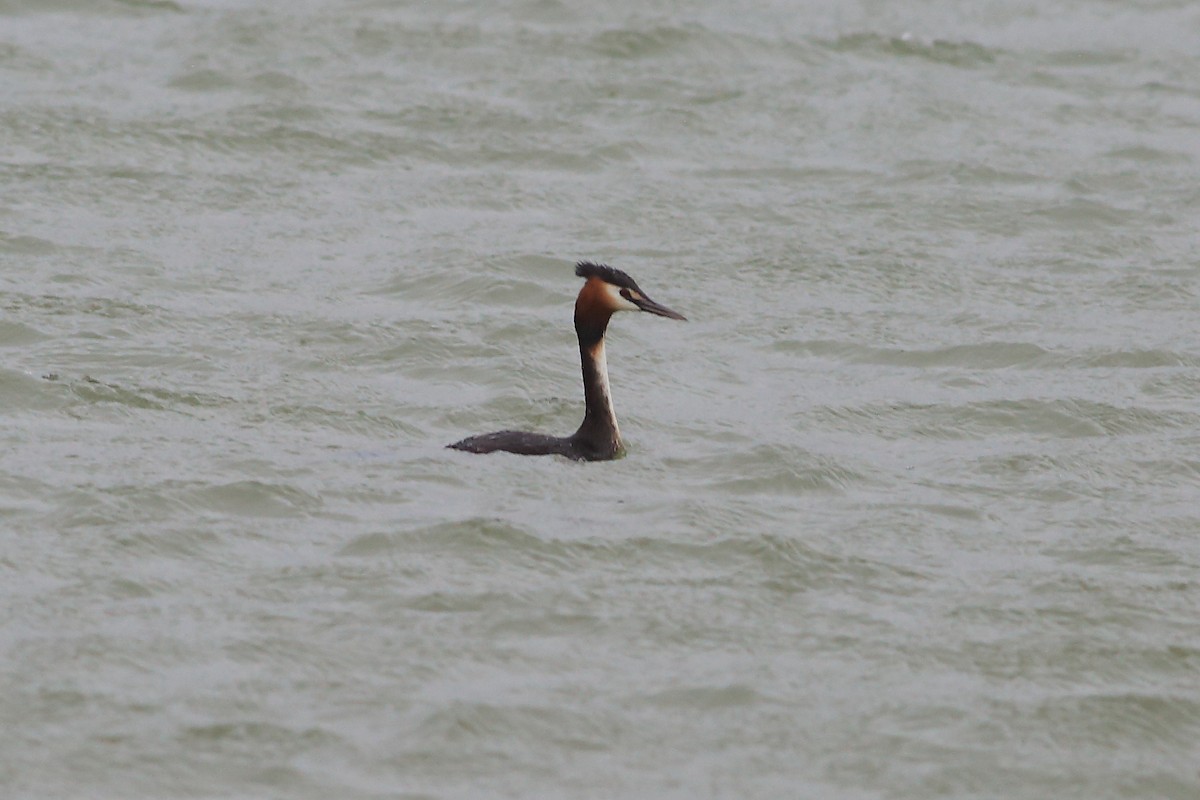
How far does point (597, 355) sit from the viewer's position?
34.3 feet

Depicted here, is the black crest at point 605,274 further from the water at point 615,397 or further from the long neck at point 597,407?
the water at point 615,397

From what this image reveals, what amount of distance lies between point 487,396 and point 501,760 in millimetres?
4746

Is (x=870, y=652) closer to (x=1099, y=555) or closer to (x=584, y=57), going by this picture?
(x=1099, y=555)

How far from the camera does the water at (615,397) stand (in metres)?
7.45

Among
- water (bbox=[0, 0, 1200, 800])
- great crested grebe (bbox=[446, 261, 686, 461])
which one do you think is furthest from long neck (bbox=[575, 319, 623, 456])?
water (bbox=[0, 0, 1200, 800])

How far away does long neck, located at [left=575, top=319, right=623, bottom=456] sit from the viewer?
34.1ft

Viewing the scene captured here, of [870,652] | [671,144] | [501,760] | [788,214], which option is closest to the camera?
[501,760]

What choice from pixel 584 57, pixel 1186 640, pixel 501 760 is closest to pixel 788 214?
pixel 584 57

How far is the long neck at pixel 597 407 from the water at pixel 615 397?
0.21 meters

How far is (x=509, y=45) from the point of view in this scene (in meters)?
18.9

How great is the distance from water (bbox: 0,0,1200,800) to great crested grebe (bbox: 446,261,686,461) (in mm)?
181

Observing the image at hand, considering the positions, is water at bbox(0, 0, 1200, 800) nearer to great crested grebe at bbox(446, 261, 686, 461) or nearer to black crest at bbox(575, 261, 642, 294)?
great crested grebe at bbox(446, 261, 686, 461)

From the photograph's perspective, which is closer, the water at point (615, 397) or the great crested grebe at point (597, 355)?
the water at point (615, 397)

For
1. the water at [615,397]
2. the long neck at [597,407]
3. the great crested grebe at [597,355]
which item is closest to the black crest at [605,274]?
the great crested grebe at [597,355]
